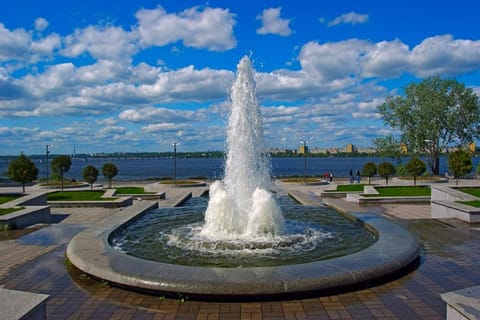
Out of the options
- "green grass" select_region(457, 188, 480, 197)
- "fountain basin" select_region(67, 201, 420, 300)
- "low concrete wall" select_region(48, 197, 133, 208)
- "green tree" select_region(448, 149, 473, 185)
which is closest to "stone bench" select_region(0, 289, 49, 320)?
"fountain basin" select_region(67, 201, 420, 300)

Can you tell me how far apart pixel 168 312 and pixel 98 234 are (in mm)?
4158

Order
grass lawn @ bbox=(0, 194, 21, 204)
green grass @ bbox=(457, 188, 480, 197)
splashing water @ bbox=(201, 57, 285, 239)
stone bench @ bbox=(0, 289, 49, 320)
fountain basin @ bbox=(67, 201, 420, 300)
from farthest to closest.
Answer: grass lawn @ bbox=(0, 194, 21, 204)
green grass @ bbox=(457, 188, 480, 197)
splashing water @ bbox=(201, 57, 285, 239)
fountain basin @ bbox=(67, 201, 420, 300)
stone bench @ bbox=(0, 289, 49, 320)

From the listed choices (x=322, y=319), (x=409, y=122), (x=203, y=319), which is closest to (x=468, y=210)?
(x=322, y=319)

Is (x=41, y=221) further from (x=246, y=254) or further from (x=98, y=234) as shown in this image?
(x=246, y=254)

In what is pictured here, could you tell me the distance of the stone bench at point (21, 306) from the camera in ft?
12.1

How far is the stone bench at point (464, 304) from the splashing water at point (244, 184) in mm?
5176

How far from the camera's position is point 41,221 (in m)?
12.9

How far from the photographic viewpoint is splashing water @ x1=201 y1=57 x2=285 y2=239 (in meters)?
9.17

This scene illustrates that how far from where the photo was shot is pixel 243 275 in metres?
5.59

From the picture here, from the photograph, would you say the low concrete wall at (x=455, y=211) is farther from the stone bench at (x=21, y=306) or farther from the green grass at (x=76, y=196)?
the green grass at (x=76, y=196)

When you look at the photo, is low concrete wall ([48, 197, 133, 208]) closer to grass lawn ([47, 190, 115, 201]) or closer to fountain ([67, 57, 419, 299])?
grass lawn ([47, 190, 115, 201])

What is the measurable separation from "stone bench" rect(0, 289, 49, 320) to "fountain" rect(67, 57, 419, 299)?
5.46ft

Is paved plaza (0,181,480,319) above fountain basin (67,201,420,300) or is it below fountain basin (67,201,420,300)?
below

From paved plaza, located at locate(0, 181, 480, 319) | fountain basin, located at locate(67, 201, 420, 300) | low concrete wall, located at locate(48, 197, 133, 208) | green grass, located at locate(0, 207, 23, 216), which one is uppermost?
green grass, located at locate(0, 207, 23, 216)
